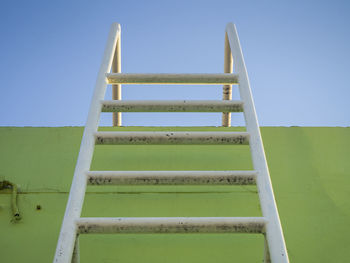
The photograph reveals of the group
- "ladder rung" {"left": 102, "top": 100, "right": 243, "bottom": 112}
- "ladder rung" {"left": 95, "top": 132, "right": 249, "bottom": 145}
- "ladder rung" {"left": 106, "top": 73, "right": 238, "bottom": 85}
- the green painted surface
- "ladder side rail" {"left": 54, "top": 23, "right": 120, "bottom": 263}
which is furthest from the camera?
"ladder rung" {"left": 106, "top": 73, "right": 238, "bottom": 85}

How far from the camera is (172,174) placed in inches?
55.5

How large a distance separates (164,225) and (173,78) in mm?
960

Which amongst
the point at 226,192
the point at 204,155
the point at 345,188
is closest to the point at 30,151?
the point at 204,155

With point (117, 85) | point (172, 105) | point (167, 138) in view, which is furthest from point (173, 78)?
point (117, 85)

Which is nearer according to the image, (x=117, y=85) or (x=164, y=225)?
(x=164, y=225)

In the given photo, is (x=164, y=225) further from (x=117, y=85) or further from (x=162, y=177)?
(x=117, y=85)

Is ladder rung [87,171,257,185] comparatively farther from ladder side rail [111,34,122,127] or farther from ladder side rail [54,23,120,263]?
ladder side rail [111,34,122,127]

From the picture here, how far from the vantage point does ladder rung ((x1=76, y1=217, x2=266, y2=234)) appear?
1.25 m

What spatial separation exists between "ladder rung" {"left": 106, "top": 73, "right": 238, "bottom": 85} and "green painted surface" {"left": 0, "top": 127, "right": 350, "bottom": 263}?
0.52m

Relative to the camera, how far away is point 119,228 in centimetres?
125

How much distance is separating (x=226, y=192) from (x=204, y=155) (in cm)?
31

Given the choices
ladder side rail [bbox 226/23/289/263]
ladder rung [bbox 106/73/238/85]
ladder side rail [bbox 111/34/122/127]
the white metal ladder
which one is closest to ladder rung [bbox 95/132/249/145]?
the white metal ladder

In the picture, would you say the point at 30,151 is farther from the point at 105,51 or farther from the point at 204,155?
the point at 204,155

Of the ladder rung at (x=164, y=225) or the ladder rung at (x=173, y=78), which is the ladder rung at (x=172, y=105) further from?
the ladder rung at (x=164, y=225)
